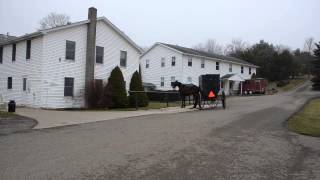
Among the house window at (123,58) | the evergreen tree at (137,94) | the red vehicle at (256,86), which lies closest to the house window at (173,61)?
the red vehicle at (256,86)

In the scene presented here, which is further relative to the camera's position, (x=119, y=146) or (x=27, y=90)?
(x=27, y=90)

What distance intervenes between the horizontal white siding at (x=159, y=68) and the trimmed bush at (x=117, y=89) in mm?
20738

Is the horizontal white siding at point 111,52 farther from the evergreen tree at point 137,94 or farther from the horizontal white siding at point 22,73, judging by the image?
the horizontal white siding at point 22,73

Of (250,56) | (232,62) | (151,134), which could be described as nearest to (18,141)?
(151,134)

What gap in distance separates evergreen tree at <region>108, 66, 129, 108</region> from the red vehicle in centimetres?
3454

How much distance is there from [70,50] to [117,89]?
459cm

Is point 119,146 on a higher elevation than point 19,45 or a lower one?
lower

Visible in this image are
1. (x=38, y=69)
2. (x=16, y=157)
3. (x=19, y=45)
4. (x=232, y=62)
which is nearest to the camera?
(x=16, y=157)

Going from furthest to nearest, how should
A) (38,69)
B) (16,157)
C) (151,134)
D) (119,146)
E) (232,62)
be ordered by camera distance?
(232,62)
(38,69)
(151,134)
(119,146)
(16,157)

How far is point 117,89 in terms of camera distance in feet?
97.9

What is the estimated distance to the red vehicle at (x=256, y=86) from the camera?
60.1 metres

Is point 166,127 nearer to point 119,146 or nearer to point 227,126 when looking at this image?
point 227,126

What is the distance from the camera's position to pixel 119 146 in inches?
439

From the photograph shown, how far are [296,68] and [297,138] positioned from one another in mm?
71883
